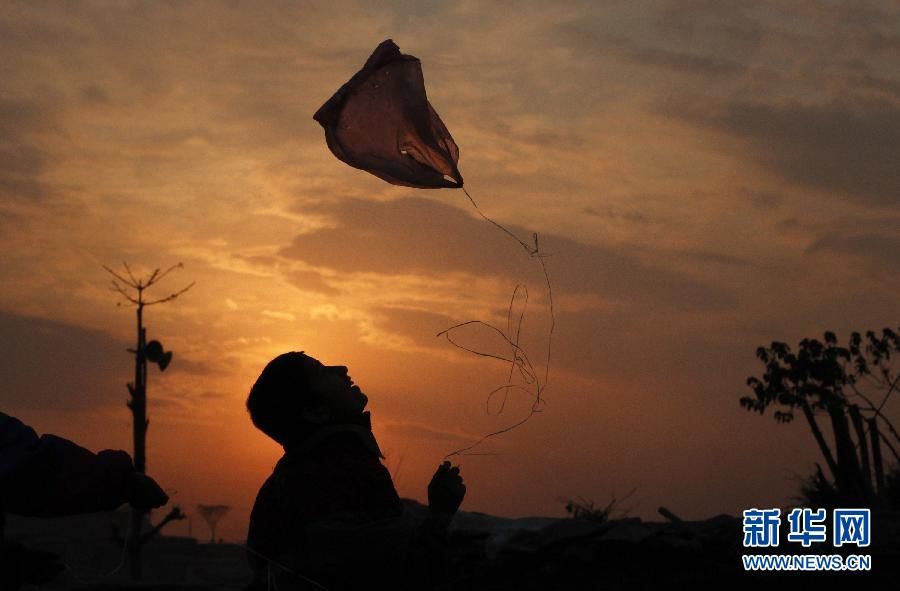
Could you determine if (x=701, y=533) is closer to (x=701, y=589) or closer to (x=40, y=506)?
(x=701, y=589)

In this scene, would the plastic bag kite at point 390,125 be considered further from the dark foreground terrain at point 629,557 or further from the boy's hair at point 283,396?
the dark foreground terrain at point 629,557

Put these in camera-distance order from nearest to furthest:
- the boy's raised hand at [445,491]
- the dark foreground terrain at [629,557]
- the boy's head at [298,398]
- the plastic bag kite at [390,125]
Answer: the boy's raised hand at [445,491], the boy's head at [298,398], the plastic bag kite at [390,125], the dark foreground terrain at [629,557]

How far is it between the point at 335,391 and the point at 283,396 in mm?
216

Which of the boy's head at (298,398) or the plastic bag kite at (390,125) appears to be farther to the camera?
the plastic bag kite at (390,125)

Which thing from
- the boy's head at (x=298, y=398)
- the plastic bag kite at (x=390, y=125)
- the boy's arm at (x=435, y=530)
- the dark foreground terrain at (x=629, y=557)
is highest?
the plastic bag kite at (x=390, y=125)

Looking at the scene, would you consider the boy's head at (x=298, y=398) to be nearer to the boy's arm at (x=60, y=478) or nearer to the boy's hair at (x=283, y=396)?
the boy's hair at (x=283, y=396)

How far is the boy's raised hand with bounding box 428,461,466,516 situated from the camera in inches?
164

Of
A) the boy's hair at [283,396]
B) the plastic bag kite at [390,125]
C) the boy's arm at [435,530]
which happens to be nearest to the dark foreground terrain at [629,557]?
the plastic bag kite at [390,125]

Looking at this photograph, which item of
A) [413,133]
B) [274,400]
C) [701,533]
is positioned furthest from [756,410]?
[274,400]

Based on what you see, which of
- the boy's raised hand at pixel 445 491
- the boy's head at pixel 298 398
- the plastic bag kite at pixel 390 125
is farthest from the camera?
the plastic bag kite at pixel 390 125

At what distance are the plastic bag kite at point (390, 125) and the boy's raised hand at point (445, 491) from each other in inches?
97.6

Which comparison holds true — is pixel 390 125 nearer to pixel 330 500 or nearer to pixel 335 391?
pixel 335 391

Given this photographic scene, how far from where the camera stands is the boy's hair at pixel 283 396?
4.64 meters

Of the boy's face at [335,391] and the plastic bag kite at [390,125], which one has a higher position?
the plastic bag kite at [390,125]
